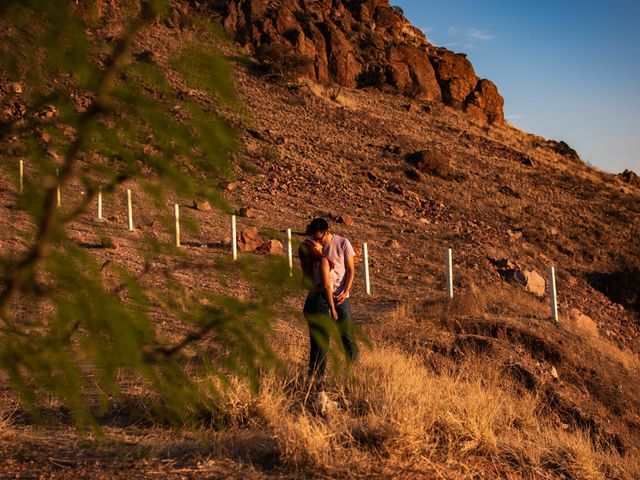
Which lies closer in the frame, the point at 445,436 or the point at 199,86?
the point at 199,86

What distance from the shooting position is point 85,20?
182 centimetres

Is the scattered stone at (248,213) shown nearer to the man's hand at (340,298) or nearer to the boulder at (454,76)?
the man's hand at (340,298)

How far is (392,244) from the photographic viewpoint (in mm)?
20438

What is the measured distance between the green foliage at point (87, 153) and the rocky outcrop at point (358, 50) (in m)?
34.7

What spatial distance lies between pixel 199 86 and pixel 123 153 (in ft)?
0.79

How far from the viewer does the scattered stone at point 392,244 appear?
66.8 feet

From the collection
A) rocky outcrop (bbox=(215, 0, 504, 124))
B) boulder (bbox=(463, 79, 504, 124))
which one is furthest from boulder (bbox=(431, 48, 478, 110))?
boulder (bbox=(463, 79, 504, 124))

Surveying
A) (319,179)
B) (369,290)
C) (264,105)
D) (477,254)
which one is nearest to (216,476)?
(369,290)

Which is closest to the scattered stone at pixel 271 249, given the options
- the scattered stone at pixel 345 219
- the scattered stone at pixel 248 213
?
the scattered stone at pixel 248 213

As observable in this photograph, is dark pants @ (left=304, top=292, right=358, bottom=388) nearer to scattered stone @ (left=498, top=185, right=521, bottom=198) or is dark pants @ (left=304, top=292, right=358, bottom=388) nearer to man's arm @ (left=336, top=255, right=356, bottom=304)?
man's arm @ (left=336, top=255, right=356, bottom=304)

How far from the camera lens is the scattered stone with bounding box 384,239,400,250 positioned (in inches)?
802

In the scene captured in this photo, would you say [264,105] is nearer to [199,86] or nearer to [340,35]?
[340,35]

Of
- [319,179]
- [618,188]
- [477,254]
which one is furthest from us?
[618,188]

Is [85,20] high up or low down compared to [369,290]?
up
